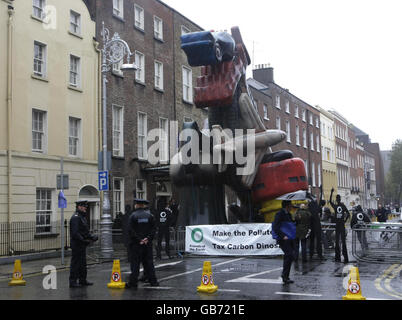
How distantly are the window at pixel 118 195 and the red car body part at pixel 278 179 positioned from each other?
9.18 meters

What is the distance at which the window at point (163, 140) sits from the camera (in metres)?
28.6

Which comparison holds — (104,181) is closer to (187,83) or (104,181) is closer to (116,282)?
(116,282)

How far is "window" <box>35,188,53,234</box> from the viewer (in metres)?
20.3

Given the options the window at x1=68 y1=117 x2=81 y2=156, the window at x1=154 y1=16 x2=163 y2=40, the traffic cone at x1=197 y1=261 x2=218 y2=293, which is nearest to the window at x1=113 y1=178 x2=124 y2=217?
the window at x1=68 y1=117 x2=81 y2=156

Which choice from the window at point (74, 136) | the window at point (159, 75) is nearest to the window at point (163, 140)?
the window at point (159, 75)

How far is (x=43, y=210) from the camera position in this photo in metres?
20.5

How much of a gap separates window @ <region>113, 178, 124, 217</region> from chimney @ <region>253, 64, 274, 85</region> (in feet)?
79.1

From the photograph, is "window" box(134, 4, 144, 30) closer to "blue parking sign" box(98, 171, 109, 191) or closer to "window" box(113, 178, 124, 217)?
"window" box(113, 178, 124, 217)

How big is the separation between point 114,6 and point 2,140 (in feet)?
34.0

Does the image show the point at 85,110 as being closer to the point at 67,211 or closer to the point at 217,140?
the point at 67,211

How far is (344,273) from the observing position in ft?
40.2

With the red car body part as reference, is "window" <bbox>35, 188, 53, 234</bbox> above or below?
below

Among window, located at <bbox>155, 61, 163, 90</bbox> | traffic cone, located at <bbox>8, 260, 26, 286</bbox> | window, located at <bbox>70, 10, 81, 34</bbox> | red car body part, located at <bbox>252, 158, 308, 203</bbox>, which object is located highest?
window, located at <bbox>70, 10, 81, 34</bbox>
